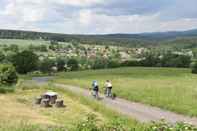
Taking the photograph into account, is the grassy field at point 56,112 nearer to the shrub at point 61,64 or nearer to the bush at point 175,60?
the shrub at point 61,64

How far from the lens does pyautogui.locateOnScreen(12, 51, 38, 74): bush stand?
112000mm

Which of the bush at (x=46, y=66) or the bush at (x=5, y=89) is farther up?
the bush at (x=5, y=89)

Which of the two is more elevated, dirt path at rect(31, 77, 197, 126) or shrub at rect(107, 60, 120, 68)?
dirt path at rect(31, 77, 197, 126)

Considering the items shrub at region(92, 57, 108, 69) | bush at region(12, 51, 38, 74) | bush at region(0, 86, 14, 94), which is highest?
bush at region(0, 86, 14, 94)

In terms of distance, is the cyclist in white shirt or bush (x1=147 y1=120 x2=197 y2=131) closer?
bush (x1=147 y1=120 x2=197 y2=131)

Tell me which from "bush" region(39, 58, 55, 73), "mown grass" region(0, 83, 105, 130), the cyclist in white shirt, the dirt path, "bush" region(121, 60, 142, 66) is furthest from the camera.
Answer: "bush" region(121, 60, 142, 66)

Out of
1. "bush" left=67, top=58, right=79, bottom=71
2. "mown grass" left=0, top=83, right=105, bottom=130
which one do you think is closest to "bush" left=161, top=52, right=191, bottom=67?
"bush" left=67, top=58, right=79, bottom=71

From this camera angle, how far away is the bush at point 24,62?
112000 millimetres

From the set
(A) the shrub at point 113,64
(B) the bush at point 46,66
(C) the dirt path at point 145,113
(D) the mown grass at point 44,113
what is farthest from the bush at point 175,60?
(C) the dirt path at point 145,113

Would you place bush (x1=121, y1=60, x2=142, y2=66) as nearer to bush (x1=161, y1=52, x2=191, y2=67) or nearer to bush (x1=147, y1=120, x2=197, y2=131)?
bush (x1=161, y1=52, x2=191, y2=67)

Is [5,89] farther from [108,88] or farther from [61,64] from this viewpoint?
[61,64]

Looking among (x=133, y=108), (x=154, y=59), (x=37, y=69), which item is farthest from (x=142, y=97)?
(x=154, y=59)

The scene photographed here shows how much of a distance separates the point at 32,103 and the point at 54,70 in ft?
288

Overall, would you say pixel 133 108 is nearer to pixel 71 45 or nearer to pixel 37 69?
pixel 37 69
